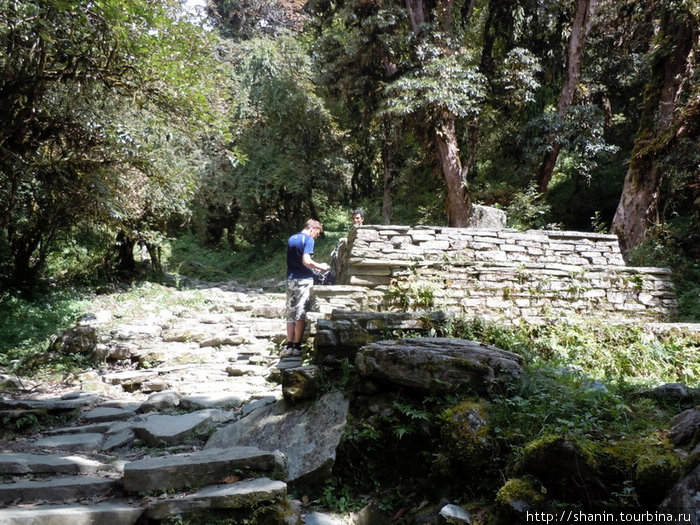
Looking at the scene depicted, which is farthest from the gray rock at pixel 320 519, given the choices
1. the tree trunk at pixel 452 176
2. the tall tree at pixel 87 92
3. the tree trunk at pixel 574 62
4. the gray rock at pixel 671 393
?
the tree trunk at pixel 574 62

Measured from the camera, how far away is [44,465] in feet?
10.3

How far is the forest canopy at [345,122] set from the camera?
248 inches

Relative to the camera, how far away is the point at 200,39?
7301 mm

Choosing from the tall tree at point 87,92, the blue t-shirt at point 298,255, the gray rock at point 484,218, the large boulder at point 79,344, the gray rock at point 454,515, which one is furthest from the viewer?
the gray rock at point 484,218

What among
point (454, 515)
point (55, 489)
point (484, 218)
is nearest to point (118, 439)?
point (55, 489)

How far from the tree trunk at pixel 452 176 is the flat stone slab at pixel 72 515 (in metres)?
10.8

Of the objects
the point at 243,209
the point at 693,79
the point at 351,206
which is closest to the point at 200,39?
the point at 693,79

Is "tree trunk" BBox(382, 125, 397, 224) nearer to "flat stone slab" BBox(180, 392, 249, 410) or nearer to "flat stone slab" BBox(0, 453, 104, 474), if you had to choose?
"flat stone slab" BBox(180, 392, 249, 410)

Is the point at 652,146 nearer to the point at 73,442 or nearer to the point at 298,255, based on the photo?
the point at 298,255

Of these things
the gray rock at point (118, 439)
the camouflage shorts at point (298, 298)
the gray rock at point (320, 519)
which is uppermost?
the camouflage shorts at point (298, 298)

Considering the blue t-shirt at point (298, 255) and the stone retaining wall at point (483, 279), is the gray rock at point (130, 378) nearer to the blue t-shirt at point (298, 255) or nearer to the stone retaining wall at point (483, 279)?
the blue t-shirt at point (298, 255)

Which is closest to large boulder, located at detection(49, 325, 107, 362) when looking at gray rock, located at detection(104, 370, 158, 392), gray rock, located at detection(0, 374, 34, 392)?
gray rock, located at detection(104, 370, 158, 392)

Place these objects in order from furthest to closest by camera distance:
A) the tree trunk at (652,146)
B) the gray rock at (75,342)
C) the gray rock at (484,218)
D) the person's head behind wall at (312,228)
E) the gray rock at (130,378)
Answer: the tree trunk at (652,146), the gray rock at (484,218), the gray rock at (75,342), the person's head behind wall at (312,228), the gray rock at (130,378)

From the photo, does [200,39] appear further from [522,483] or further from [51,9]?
[522,483]
